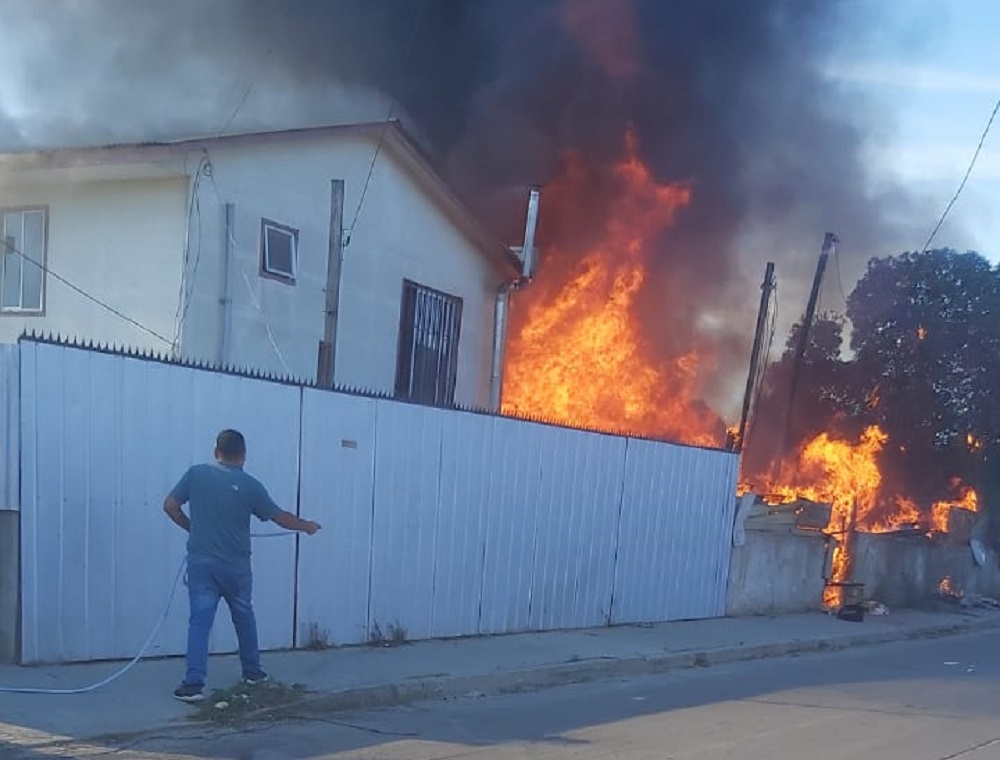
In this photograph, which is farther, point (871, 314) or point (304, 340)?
point (871, 314)

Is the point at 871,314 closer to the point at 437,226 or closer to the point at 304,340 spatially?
the point at 437,226

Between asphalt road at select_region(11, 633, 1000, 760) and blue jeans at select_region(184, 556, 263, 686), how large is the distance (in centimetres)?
54

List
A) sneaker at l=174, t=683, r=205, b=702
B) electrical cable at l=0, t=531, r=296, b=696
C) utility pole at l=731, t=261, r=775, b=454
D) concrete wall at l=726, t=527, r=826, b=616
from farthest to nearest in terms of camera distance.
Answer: utility pole at l=731, t=261, r=775, b=454 → concrete wall at l=726, t=527, r=826, b=616 → sneaker at l=174, t=683, r=205, b=702 → electrical cable at l=0, t=531, r=296, b=696

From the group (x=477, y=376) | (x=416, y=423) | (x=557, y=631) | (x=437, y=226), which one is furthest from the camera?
(x=477, y=376)

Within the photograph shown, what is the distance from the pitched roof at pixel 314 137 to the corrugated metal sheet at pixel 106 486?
13.7 feet

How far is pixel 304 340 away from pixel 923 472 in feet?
54.2

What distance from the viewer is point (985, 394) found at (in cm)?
2500

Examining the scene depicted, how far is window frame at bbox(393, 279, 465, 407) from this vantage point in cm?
1623

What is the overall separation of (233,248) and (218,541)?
6.39 meters

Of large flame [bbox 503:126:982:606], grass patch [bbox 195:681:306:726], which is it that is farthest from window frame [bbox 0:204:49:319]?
large flame [bbox 503:126:982:606]

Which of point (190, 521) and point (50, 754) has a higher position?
point (190, 521)

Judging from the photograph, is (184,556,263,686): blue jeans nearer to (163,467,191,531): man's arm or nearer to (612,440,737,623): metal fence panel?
(163,467,191,531): man's arm

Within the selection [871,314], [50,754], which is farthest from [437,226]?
[871,314]

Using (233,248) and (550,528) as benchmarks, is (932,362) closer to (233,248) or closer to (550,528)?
(550,528)
